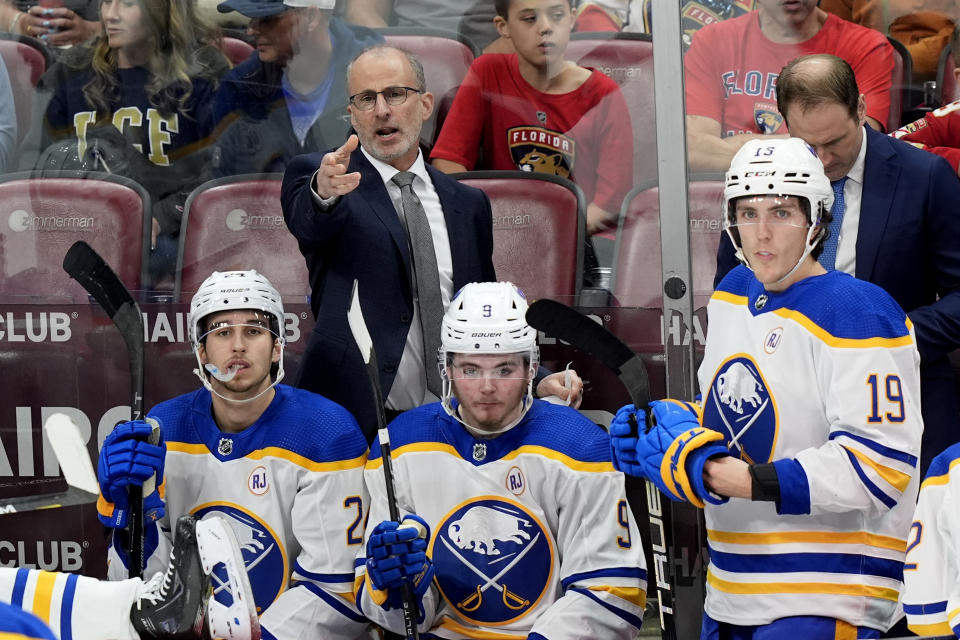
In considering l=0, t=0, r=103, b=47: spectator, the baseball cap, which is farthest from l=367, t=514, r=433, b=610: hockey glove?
l=0, t=0, r=103, b=47: spectator

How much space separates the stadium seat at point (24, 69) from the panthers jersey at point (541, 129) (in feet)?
3.51

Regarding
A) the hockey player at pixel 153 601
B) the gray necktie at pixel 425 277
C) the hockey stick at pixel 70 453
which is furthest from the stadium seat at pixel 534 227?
the hockey player at pixel 153 601

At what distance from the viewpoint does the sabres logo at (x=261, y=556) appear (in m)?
2.83

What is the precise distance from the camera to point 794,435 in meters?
2.31

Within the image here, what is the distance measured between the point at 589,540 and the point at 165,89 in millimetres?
1679

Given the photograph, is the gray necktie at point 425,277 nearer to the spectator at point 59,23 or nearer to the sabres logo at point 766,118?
the sabres logo at point 766,118

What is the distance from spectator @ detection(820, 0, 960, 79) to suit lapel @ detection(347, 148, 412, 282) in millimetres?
1112

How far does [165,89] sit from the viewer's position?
11.6 ft

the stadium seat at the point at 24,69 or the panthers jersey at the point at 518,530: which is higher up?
the stadium seat at the point at 24,69

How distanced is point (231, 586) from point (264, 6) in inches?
69.4

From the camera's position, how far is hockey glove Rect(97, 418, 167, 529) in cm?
270

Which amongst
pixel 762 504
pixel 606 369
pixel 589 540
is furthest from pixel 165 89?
pixel 762 504

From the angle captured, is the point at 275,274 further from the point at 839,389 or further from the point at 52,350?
the point at 839,389

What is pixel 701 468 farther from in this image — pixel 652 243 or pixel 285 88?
pixel 285 88
